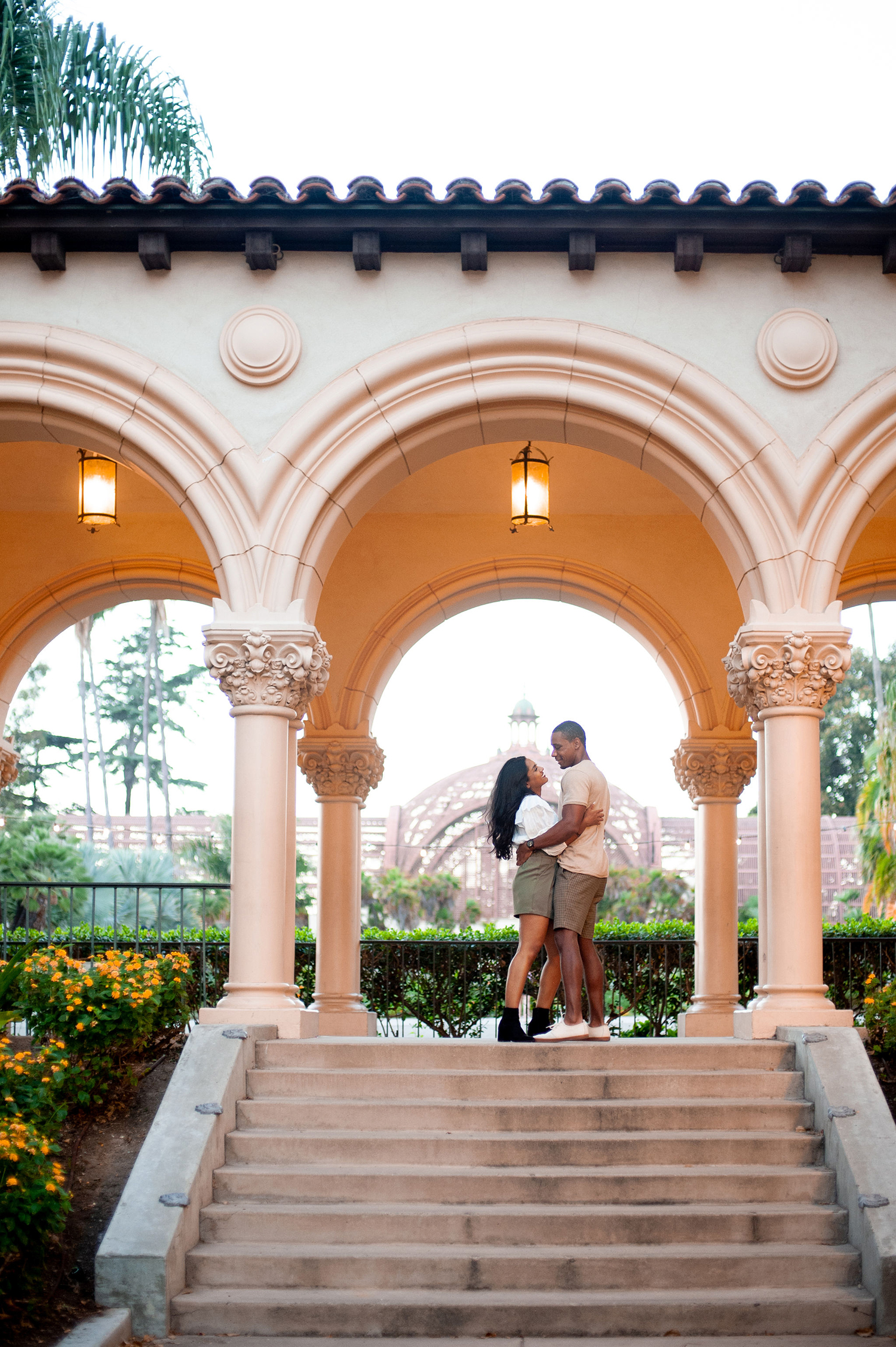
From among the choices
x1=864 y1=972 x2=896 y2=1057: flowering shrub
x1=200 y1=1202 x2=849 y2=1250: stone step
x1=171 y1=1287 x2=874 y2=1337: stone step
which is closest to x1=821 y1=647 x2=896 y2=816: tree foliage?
x1=864 y1=972 x2=896 y2=1057: flowering shrub

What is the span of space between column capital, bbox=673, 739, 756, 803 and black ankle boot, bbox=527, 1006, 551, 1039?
4.21 meters

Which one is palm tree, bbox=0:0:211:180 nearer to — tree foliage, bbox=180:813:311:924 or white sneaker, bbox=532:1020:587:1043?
white sneaker, bbox=532:1020:587:1043

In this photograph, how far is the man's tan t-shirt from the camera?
293 inches

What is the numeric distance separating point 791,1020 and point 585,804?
5.51ft

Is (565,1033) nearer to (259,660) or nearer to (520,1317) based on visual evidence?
(520,1317)

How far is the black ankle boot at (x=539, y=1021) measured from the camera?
7.59 metres

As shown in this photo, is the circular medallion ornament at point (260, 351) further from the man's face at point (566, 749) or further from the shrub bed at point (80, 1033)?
the shrub bed at point (80, 1033)

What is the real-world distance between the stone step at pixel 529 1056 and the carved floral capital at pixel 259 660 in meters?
2.05

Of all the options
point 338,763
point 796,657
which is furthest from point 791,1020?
point 338,763

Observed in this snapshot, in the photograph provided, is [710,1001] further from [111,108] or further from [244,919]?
[111,108]

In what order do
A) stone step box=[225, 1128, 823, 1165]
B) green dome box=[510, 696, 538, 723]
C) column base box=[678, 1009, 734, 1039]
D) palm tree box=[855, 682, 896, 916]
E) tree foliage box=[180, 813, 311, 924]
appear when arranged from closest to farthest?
stone step box=[225, 1128, 823, 1165] → column base box=[678, 1009, 734, 1039] → palm tree box=[855, 682, 896, 916] → tree foliage box=[180, 813, 311, 924] → green dome box=[510, 696, 538, 723]

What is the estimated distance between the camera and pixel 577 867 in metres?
7.47

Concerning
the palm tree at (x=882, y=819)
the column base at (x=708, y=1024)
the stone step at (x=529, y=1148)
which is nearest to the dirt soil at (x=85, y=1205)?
the stone step at (x=529, y=1148)

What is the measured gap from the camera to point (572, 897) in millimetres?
7445
